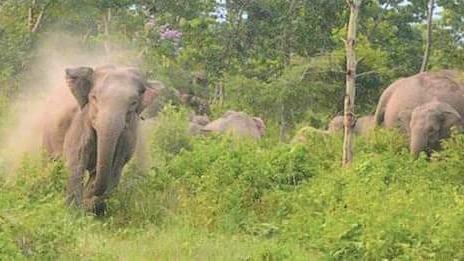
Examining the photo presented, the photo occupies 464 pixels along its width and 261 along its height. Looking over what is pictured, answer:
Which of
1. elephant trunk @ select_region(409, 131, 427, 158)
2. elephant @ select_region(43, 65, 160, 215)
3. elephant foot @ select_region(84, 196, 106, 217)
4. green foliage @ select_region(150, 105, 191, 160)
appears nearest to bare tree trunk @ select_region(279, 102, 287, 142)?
green foliage @ select_region(150, 105, 191, 160)

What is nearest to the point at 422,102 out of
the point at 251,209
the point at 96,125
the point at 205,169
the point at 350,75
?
the point at 350,75

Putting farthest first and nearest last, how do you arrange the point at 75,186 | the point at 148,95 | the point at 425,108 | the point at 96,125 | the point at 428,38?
the point at 428,38, the point at 425,108, the point at 148,95, the point at 75,186, the point at 96,125

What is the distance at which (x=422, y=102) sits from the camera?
1396 centimetres

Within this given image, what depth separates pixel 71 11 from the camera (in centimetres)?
1888

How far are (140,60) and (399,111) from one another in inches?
271

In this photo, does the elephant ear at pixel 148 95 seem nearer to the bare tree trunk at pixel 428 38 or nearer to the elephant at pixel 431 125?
the elephant at pixel 431 125

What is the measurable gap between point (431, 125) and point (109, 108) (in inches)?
194

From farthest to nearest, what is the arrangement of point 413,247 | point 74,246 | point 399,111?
1. point 399,111
2. point 413,247
3. point 74,246

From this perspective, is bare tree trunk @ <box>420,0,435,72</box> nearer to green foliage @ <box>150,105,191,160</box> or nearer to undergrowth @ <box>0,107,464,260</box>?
green foliage @ <box>150,105,191,160</box>

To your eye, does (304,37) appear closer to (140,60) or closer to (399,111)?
(140,60)

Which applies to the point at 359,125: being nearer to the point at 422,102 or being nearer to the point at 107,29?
the point at 422,102

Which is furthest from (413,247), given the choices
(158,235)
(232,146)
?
(232,146)

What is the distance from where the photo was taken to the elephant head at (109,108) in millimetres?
8875

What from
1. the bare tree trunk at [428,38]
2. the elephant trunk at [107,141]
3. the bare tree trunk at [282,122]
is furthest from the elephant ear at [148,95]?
the bare tree trunk at [428,38]
